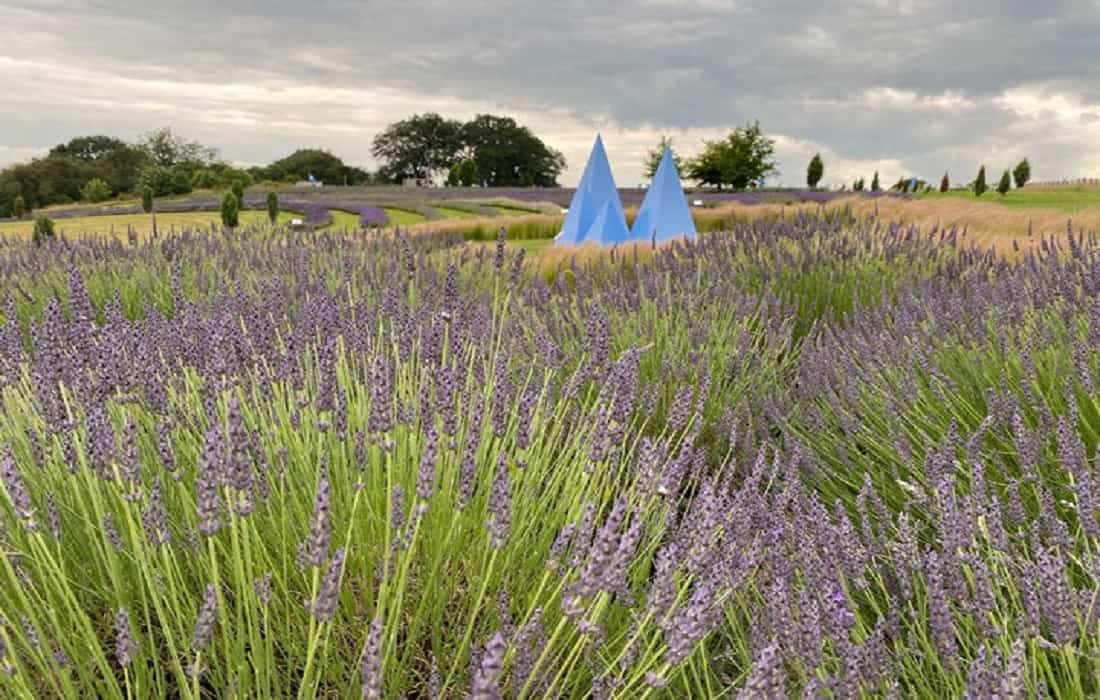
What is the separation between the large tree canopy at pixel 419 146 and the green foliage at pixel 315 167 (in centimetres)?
290

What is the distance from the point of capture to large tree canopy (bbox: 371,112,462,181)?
207 ft

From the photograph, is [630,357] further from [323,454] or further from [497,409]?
[323,454]

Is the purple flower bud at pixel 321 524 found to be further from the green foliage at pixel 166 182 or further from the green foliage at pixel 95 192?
the green foliage at pixel 95 192

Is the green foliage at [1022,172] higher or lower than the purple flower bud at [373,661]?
higher

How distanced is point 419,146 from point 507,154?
7.55 meters

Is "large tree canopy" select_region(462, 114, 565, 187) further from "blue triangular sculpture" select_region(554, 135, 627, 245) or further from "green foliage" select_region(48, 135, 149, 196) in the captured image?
"blue triangular sculpture" select_region(554, 135, 627, 245)

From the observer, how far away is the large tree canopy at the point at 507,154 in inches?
2354

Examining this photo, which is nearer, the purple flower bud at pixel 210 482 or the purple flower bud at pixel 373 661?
the purple flower bud at pixel 373 661

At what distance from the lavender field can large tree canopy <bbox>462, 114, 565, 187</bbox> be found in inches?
2227

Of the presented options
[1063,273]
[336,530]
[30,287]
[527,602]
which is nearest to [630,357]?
[527,602]

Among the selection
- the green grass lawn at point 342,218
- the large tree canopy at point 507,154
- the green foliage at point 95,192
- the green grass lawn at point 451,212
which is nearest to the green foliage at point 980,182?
the green grass lawn at point 451,212

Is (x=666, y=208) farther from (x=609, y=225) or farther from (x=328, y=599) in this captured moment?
(x=328, y=599)

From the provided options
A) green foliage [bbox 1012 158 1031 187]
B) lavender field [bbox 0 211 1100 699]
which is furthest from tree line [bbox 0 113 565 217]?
lavender field [bbox 0 211 1100 699]

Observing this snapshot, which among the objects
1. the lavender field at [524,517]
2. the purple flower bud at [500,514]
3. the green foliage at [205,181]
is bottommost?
the lavender field at [524,517]
